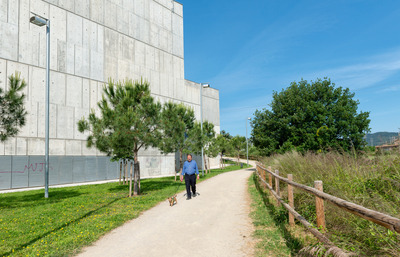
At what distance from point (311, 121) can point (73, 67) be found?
836 inches

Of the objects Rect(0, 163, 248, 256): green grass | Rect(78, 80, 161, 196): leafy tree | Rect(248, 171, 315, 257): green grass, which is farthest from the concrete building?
Rect(248, 171, 315, 257): green grass

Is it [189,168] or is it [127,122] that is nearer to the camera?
[189,168]

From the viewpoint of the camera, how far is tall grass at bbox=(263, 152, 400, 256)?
3322 mm

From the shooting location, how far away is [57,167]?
71.8ft

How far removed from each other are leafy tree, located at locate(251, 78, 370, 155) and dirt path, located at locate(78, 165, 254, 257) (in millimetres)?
15519

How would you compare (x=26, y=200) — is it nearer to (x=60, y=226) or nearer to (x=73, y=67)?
(x=60, y=226)

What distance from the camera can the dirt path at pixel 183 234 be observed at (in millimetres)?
4906

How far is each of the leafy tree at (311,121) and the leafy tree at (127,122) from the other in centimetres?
1359

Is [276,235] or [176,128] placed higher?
[176,128]

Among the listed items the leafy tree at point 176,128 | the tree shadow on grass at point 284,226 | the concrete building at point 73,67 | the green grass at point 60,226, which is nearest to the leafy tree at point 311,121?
the leafy tree at point 176,128

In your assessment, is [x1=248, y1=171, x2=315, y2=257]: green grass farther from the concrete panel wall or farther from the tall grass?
the concrete panel wall

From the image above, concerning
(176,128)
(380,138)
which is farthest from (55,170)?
(380,138)

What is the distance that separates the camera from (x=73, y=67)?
76.8 ft

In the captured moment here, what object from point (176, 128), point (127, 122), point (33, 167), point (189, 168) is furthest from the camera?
point (33, 167)
